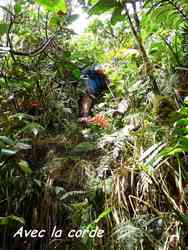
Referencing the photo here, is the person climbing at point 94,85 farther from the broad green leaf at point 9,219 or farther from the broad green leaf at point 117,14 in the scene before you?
the broad green leaf at point 9,219

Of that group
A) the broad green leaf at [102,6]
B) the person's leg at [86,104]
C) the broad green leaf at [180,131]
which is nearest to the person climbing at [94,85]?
the person's leg at [86,104]

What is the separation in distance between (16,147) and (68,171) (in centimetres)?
45

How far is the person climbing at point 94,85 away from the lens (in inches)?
140

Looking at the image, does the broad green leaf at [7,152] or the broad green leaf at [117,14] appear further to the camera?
the broad green leaf at [7,152]

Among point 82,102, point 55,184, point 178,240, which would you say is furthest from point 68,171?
point 82,102

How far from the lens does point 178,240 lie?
1578 millimetres

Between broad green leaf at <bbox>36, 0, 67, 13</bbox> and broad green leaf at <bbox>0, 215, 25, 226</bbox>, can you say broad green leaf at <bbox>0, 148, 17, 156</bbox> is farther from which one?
broad green leaf at <bbox>36, 0, 67, 13</bbox>

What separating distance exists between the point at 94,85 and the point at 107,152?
5.17 feet

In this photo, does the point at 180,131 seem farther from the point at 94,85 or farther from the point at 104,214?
the point at 94,85

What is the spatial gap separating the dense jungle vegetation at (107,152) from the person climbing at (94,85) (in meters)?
0.30

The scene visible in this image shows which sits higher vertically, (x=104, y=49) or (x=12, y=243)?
(x=104, y=49)

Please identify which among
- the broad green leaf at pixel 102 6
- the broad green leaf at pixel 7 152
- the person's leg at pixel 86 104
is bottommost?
the broad green leaf at pixel 7 152

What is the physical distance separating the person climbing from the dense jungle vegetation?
0.30 m

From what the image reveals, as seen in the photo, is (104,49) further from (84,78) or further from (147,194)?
(147,194)
